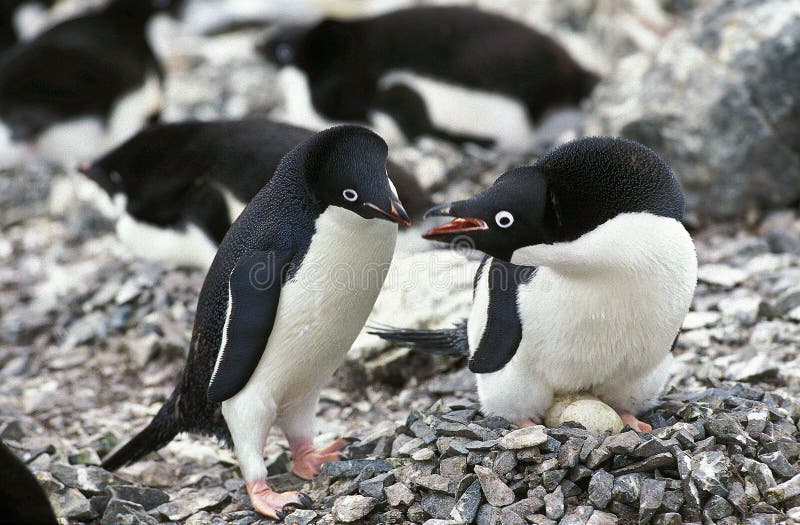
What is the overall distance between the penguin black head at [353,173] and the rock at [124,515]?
108 centimetres

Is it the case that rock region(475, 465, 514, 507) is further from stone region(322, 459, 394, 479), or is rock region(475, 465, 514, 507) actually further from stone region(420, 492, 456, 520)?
stone region(322, 459, 394, 479)

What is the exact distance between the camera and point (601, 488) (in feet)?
9.43

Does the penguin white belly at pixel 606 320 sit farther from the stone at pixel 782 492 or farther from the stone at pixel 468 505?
the stone at pixel 782 492

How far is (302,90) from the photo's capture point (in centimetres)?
707

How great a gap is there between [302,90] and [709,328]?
371 cm

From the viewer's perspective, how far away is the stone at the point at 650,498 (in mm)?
2811

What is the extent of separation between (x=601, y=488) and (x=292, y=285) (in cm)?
108

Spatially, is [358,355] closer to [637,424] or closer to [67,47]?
[637,424]

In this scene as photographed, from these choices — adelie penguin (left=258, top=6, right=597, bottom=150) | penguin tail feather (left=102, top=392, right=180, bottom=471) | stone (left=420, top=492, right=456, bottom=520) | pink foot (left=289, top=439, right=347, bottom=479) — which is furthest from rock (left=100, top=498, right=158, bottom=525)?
adelie penguin (left=258, top=6, right=597, bottom=150)

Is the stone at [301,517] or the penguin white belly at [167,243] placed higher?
the penguin white belly at [167,243]

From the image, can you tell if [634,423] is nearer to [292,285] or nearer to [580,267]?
[580,267]

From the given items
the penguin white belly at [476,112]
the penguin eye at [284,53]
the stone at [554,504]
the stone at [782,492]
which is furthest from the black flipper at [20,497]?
the penguin eye at [284,53]

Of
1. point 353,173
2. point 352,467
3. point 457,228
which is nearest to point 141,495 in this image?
point 352,467

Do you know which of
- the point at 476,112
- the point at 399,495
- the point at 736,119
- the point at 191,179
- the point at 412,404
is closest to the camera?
the point at 399,495
